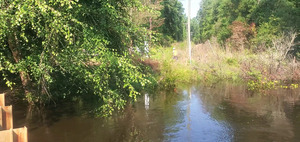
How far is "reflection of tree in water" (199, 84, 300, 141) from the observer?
8.20 meters

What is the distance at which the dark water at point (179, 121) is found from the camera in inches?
311

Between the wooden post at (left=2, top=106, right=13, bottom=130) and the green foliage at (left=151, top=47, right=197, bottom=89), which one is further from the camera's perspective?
the green foliage at (left=151, top=47, right=197, bottom=89)

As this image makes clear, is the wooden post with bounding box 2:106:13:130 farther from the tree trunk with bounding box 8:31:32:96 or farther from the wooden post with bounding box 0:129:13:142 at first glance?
the tree trunk with bounding box 8:31:32:96

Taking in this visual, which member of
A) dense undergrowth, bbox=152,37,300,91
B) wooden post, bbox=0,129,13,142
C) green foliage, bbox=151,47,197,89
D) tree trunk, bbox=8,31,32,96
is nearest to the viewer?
wooden post, bbox=0,129,13,142

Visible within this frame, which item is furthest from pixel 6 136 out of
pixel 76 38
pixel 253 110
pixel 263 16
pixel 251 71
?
pixel 263 16

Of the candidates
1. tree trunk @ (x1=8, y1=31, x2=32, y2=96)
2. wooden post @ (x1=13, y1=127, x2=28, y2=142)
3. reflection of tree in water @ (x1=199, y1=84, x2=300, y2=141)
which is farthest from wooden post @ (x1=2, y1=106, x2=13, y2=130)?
reflection of tree in water @ (x1=199, y1=84, x2=300, y2=141)

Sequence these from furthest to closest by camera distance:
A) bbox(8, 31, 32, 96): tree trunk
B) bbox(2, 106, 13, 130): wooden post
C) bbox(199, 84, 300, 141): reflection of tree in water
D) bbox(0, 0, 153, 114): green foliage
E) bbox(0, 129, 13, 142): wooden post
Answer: bbox(199, 84, 300, 141): reflection of tree in water → bbox(8, 31, 32, 96): tree trunk → bbox(0, 0, 153, 114): green foliage → bbox(2, 106, 13, 130): wooden post → bbox(0, 129, 13, 142): wooden post

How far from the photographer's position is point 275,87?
15.0 m

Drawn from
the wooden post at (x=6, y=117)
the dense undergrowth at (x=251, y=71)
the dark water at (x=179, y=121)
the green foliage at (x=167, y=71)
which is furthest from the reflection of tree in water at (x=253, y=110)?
the wooden post at (x=6, y=117)

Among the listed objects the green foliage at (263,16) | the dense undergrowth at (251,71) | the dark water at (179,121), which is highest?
the green foliage at (263,16)

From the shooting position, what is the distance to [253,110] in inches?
426

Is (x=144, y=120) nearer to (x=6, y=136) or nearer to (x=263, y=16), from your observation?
(x=6, y=136)

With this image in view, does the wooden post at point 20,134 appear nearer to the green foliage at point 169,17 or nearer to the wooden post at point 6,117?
the wooden post at point 6,117

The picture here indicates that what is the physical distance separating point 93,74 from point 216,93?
31.1ft
